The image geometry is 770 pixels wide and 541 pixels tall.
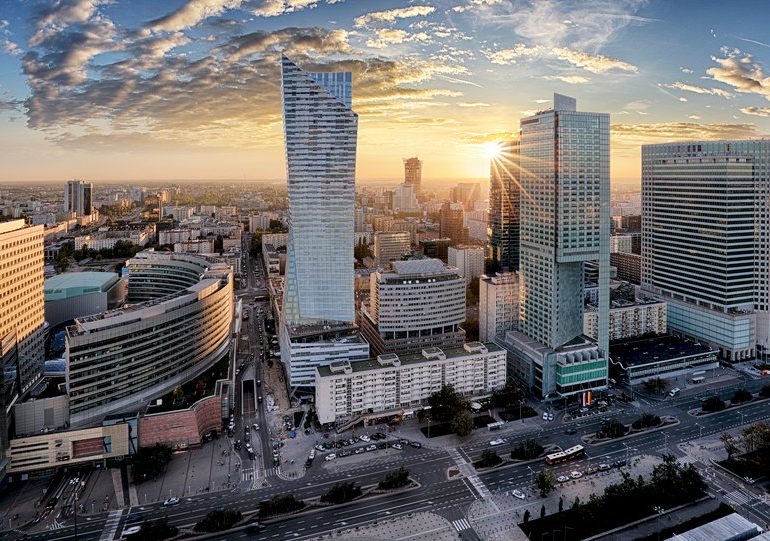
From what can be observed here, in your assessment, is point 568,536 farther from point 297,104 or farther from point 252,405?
point 297,104

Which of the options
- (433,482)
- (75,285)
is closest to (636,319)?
(433,482)

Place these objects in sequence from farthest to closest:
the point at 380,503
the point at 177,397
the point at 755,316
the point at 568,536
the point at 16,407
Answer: the point at 755,316
the point at 177,397
the point at 16,407
the point at 380,503
the point at 568,536

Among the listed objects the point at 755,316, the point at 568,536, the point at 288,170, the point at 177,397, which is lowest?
the point at 568,536

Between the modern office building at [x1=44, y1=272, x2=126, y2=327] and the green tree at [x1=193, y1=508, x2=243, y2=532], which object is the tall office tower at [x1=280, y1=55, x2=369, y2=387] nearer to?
the green tree at [x1=193, y1=508, x2=243, y2=532]

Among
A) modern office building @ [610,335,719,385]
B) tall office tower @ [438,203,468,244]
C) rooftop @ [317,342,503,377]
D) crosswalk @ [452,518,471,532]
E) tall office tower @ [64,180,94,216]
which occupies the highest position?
tall office tower @ [64,180,94,216]

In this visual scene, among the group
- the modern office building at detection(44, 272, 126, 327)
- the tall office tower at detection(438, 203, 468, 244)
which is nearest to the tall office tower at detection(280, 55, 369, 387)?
the modern office building at detection(44, 272, 126, 327)

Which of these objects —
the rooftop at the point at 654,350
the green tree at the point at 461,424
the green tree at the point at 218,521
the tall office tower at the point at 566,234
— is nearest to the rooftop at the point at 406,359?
the tall office tower at the point at 566,234

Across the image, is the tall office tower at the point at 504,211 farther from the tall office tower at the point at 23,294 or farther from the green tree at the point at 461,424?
the tall office tower at the point at 23,294

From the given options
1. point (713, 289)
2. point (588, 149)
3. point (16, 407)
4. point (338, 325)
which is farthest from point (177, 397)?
point (713, 289)
